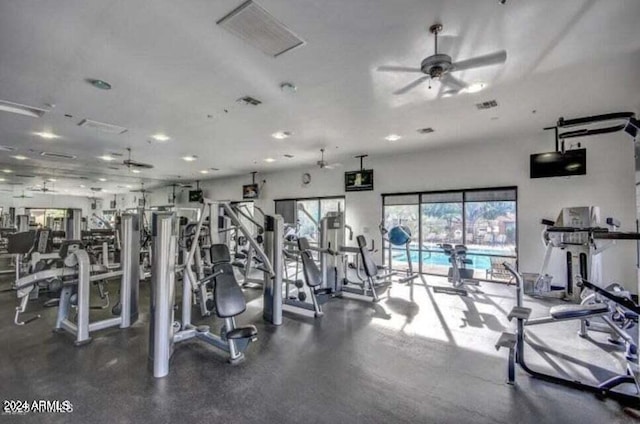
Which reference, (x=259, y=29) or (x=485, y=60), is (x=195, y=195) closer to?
(x=259, y=29)

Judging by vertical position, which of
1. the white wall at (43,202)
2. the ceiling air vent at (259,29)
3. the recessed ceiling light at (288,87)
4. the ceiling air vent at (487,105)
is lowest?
the white wall at (43,202)

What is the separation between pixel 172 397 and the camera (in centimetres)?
244

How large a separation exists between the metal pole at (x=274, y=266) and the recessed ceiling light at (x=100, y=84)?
2.68 meters

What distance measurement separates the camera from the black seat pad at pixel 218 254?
10.8 ft

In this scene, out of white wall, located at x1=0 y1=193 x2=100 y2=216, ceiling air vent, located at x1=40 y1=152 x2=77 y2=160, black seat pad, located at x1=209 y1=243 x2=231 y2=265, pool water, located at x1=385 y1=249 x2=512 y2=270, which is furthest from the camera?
white wall, located at x1=0 y1=193 x2=100 y2=216

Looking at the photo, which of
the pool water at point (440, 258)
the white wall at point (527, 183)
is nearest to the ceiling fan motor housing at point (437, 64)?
the white wall at point (527, 183)

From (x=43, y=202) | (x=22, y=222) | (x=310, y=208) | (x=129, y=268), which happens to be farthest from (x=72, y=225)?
(x=43, y=202)

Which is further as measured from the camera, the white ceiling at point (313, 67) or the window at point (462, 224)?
the window at point (462, 224)

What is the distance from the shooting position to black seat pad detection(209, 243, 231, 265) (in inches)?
130

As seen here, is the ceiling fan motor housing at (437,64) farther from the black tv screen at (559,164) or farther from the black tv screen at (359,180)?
the black tv screen at (359,180)

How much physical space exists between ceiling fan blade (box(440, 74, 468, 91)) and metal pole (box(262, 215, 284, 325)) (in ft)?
9.22

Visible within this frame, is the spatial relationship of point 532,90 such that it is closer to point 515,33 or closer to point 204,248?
point 515,33

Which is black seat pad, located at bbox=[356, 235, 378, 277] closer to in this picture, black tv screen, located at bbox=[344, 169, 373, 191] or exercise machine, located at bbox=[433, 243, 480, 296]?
exercise machine, located at bbox=[433, 243, 480, 296]

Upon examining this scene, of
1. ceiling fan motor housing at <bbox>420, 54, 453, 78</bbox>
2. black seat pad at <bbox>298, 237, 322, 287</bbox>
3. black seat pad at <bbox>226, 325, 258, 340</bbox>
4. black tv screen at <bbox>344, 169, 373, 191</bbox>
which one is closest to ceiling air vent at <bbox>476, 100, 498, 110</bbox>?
ceiling fan motor housing at <bbox>420, 54, 453, 78</bbox>
